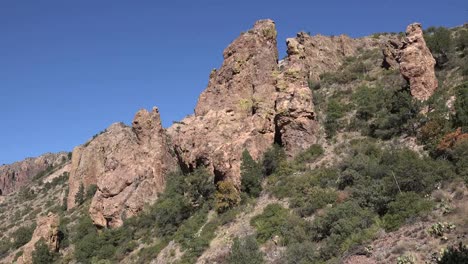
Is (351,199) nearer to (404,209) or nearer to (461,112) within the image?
(404,209)

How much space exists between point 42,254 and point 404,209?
129ft

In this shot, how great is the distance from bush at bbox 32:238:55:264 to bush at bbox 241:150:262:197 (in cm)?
2542

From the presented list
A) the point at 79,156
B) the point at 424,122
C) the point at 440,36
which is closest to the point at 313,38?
the point at 440,36

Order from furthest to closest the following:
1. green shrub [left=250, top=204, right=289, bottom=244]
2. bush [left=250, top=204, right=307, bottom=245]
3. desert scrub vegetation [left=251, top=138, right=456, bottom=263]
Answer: green shrub [left=250, top=204, right=289, bottom=244], bush [left=250, top=204, right=307, bottom=245], desert scrub vegetation [left=251, top=138, right=456, bottom=263]

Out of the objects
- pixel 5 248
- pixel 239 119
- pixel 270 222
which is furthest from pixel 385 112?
pixel 5 248

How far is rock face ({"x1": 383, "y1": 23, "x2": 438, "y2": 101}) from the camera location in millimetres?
36094

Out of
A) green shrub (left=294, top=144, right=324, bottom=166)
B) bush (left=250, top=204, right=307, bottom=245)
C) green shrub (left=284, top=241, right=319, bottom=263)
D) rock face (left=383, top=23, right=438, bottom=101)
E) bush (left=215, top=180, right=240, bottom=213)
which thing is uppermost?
rock face (left=383, top=23, right=438, bottom=101)

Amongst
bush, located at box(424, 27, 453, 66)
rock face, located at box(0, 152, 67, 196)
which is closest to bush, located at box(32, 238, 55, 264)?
bush, located at box(424, 27, 453, 66)

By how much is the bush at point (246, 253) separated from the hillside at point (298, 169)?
0.30ft

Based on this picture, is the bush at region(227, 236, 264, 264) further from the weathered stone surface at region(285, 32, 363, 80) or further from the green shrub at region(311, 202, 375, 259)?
the weathered stone surface at region(285, 32, 363, 80)

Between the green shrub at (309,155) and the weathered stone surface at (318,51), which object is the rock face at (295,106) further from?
the green shrub at (309,155)

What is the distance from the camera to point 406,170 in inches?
1089

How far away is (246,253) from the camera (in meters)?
27.9

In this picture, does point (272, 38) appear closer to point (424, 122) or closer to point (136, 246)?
point (424, 122)
